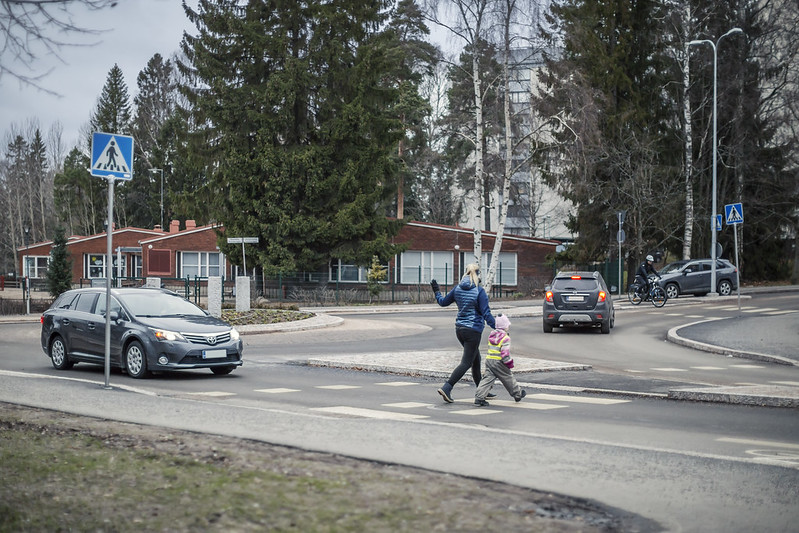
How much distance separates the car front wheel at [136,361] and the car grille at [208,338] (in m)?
0.76

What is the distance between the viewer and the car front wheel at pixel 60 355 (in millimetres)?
16234

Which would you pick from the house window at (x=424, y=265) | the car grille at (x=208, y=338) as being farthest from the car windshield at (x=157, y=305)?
the house window at (x=424, y=265)

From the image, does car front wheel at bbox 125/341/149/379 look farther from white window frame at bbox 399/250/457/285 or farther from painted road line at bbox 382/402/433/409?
white window frame at bbox 399/250/457/285

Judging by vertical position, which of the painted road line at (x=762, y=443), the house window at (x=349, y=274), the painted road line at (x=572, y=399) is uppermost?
the house window at (x=349, y=274)

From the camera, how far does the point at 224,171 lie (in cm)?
4444

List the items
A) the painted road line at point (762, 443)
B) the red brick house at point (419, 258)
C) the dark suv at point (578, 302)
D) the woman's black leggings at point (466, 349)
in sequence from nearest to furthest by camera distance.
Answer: the painted road line at point (762, 443)
the woman's black leggings at point (466, 349)
the dark suv at point (578, 302)
the red brick house at point (419, 258)

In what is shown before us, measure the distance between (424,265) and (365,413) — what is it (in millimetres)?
42861

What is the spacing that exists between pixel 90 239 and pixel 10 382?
189ft

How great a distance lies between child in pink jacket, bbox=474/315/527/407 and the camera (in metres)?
11.6

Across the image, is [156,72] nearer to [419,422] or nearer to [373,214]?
[373,214]

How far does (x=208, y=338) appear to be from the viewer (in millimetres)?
15039

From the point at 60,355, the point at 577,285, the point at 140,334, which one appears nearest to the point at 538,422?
the point at 140,334

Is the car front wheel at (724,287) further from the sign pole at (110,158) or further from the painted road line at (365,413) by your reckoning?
the sign pole at (110,158)

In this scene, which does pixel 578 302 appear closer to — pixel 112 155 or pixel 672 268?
pixel 112 155
